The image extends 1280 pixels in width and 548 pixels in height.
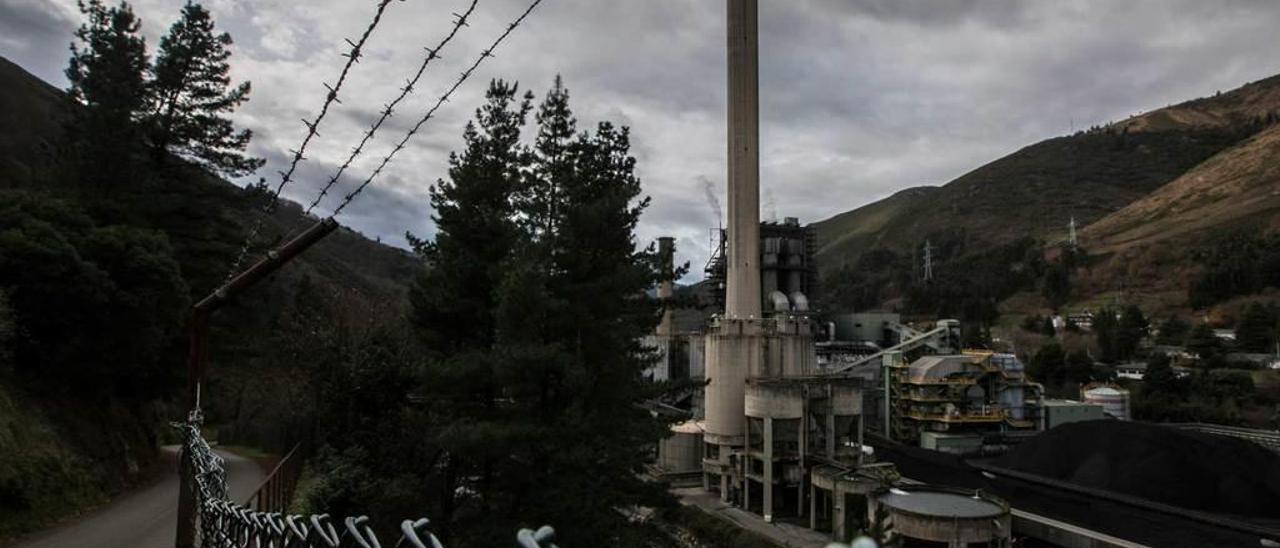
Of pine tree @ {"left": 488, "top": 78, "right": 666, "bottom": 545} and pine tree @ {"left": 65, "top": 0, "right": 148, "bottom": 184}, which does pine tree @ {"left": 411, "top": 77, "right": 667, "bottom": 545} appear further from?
pine tree @ {"left": 65, "top": 0, "right": 148, "bottom": 184}

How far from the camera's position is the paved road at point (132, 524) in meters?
13.0

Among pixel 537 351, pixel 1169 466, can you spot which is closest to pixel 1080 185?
pixel 1169 466

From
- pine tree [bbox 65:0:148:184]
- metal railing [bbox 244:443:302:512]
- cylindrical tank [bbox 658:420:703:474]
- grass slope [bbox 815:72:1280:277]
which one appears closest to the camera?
metal railing [bbox 244:443:302:512]

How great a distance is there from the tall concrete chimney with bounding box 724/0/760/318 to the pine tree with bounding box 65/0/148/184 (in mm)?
27305

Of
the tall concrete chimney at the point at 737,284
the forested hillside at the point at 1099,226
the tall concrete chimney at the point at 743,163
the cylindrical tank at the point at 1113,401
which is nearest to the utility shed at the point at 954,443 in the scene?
the cylindrical tank at the point at 1113,401

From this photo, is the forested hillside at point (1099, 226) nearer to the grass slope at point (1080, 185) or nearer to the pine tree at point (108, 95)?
the grass slope at point (1080, 185)

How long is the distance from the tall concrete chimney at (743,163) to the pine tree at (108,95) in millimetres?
27305

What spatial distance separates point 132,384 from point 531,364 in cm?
1459

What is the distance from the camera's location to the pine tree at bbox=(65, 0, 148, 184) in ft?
81.4

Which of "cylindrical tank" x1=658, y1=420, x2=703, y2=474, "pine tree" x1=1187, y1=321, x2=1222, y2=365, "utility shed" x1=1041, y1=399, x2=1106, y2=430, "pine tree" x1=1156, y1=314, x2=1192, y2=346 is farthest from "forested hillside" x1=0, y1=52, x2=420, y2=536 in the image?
"pine tree" x1=1156, y1=314, x2=1192, y2=346

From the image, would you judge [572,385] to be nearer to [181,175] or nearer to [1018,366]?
[181,175]

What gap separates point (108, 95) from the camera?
25.5 m

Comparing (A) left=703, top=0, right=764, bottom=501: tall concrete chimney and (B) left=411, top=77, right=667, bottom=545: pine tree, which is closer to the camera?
(B) left=411, top=77, right=667, bottom=545: pine tree

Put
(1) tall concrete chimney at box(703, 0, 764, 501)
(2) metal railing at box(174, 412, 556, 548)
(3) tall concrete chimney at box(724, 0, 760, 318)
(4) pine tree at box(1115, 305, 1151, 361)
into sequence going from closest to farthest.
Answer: (2) metal railing at box(174, 412, 556, 548)
(1) tall concrete chimney at box(703, 0, 764, 501)
(3) tall concrete chimney at box(724, 0, 760, 318)
(4) pine tree at box(1115, 305, 1151, 361)
